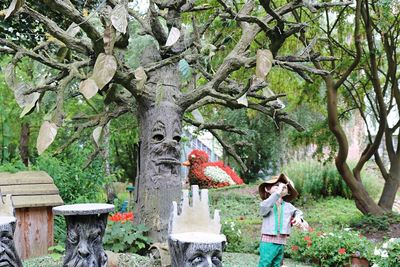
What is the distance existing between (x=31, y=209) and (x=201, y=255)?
3.35 m

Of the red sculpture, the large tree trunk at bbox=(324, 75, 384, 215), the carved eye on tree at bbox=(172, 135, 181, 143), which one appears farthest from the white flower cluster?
the carved eye on tree at bbox=(172, 135, 181, 143)

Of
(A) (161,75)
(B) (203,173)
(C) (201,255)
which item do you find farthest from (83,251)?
(B) (203,173)

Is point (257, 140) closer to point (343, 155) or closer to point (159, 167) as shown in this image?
point (343, 155)

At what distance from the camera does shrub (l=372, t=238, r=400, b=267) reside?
5.18 m

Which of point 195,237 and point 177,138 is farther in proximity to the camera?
point 177,138

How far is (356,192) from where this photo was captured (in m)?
9.19

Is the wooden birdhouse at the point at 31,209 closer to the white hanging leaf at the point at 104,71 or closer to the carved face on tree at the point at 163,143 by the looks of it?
the carved face on tree at the point at 163,143

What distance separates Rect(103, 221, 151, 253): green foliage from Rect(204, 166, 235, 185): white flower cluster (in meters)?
9.49

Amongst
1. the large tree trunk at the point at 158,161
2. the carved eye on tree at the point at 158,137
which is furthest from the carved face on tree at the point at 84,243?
the carved eye on tree at the point at 158,137

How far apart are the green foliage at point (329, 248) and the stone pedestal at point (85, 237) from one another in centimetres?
289

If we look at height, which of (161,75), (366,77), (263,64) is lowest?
(263,64)

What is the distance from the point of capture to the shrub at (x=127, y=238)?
5.61 metres

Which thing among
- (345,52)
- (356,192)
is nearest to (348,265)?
(356,192)

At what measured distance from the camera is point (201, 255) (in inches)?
141
